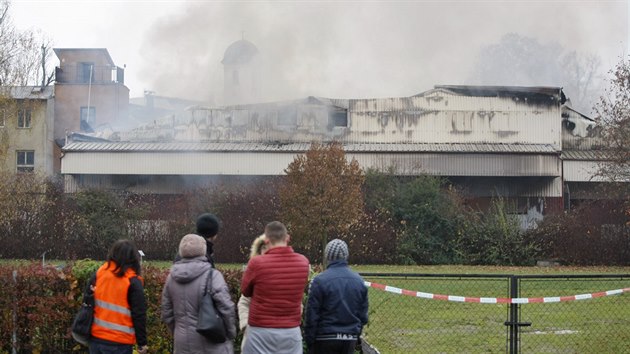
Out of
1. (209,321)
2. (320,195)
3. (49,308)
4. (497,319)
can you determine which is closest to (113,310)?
(209,321)

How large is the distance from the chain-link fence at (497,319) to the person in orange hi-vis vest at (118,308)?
15.5 feet

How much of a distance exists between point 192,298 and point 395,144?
128 ft

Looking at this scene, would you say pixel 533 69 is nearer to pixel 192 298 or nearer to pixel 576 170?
pixel 576 170

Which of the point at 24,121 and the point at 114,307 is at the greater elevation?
the point at 24,121

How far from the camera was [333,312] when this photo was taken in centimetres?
833

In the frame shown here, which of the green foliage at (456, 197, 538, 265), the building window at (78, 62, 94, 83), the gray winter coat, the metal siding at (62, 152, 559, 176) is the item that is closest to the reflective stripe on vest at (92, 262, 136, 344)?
the gray winter coat

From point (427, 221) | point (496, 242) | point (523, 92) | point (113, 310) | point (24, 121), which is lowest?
point (496, 242)

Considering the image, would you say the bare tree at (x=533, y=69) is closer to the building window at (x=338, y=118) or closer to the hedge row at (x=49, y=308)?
the building window at (x=338, y=118)

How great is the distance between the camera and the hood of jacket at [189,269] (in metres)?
7.93

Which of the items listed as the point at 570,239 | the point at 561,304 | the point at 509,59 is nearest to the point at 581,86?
the point at 509,59

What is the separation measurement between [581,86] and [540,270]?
53.6 meters

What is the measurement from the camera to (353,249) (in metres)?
37.7

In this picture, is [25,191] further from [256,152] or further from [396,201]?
[396,201]

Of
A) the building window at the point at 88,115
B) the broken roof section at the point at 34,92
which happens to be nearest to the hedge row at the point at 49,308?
the broken roof section at the point at 34,92
